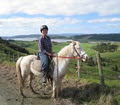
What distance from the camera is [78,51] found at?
30.0 feet

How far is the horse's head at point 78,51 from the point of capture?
29.0 ft

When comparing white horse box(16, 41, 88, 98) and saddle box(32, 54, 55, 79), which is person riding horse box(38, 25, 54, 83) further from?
white horse box(16, 41, 88, 98)

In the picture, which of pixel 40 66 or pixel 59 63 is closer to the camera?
pixel 59 63

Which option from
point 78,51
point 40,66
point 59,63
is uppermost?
point 78,51

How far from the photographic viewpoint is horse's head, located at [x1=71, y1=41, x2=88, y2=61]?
29.0ft

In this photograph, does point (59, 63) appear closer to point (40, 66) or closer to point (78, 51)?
point (40, 66)

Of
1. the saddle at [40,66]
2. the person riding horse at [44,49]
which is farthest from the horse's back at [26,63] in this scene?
the person riding horse at [44,49]

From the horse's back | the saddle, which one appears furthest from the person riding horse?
Result: the horse's back

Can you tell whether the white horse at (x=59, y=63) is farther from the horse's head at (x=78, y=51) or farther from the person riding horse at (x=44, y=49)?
the person riding horse at (x=44, y=49)

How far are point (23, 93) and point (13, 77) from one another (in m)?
4.60

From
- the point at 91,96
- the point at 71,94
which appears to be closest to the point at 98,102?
the point at 91,96

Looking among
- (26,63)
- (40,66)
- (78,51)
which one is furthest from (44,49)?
(78,51)

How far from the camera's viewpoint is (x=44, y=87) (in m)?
12.1

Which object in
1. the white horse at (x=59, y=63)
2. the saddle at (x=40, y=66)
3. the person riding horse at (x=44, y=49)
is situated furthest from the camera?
the saddle at (x=40, y=66)
